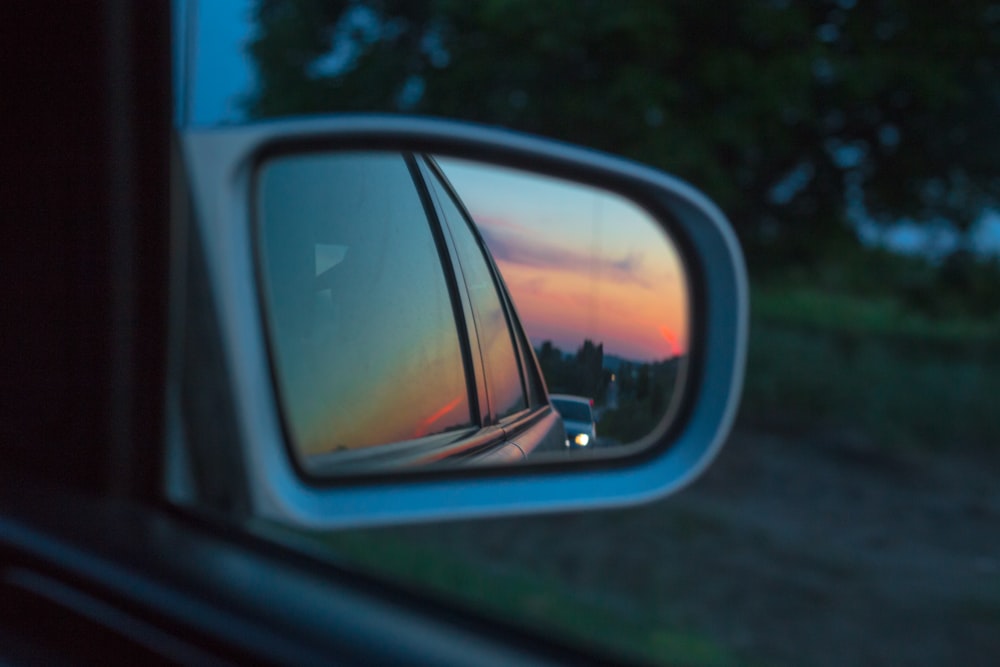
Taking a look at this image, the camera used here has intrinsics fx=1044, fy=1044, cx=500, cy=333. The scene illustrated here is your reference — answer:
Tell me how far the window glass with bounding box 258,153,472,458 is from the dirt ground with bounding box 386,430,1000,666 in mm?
2777

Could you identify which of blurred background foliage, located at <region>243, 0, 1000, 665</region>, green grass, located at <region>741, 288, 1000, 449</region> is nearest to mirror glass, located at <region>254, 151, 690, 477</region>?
blurred background foliage, located at <region>243, 0, 1000, 665</region>

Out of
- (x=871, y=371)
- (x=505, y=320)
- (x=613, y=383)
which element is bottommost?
(x=871, y=371)

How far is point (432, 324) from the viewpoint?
174 centimetres

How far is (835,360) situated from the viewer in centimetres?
902

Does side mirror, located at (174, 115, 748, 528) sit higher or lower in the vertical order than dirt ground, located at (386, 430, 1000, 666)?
higher

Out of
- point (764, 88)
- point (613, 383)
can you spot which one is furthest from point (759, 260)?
point (613, 383)

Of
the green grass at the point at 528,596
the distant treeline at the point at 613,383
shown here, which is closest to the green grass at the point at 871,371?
the green grass at the point at 528,596

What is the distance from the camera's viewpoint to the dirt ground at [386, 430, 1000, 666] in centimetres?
432

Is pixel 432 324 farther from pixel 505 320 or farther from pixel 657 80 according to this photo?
pixel 657 80

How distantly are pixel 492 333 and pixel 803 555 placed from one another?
4237 millimetres

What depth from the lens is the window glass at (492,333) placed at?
171 centimetres

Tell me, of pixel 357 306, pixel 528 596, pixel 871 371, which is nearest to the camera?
pixel 357 306

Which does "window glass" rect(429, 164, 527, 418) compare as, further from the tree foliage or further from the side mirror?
the tree foliage

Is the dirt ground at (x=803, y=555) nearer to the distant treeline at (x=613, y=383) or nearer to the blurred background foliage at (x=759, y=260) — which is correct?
the blurred background foliage at (x=759, y=260)
